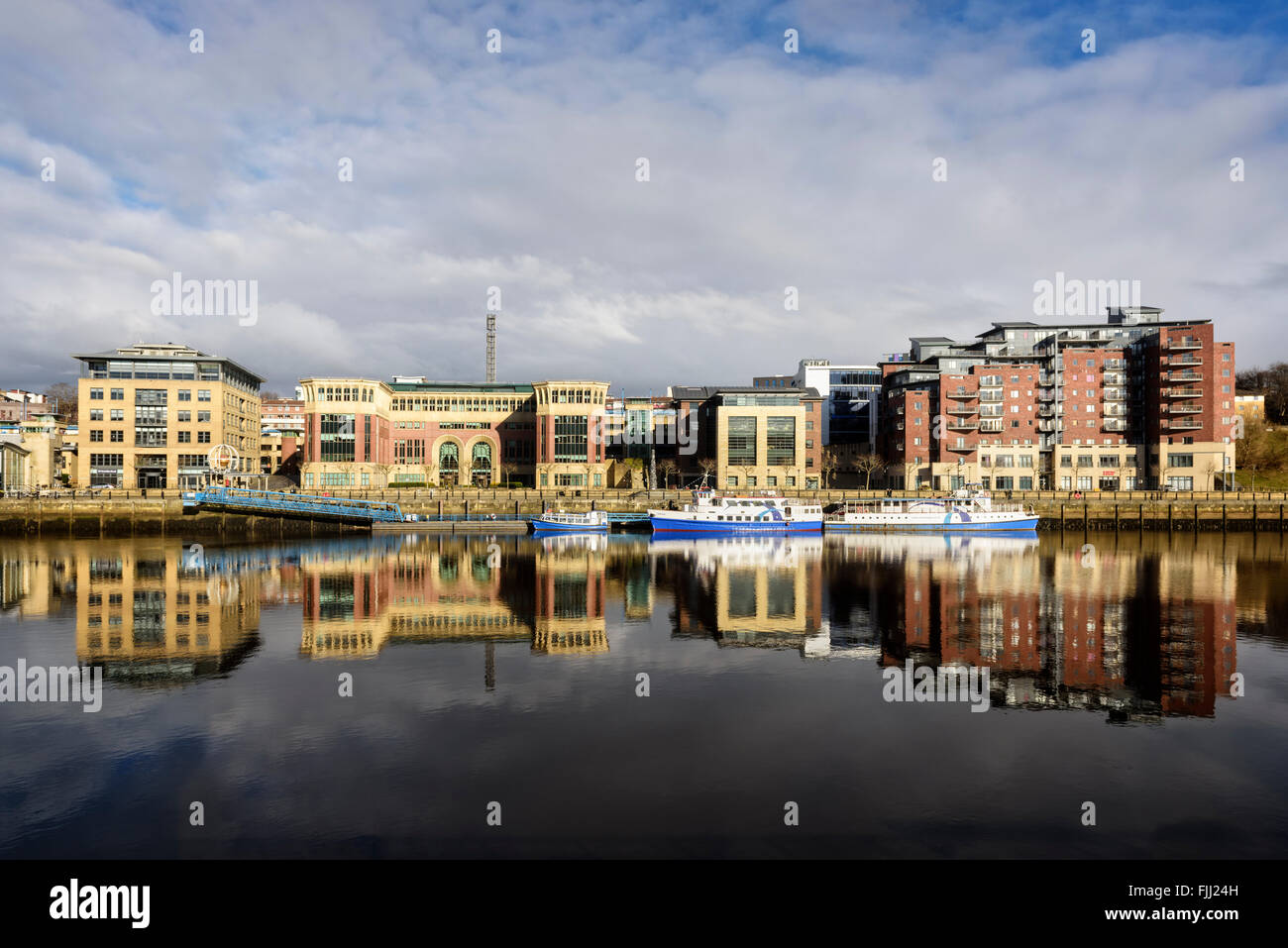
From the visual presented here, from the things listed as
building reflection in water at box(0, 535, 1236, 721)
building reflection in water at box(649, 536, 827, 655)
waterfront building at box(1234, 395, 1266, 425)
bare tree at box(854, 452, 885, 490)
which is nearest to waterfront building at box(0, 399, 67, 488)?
building reflection in water at box(0, 535, 1236, 721)

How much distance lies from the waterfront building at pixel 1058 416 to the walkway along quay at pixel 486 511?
1443cm

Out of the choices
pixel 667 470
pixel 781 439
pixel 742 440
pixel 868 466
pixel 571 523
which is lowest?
pixel 571 523

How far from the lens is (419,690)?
22.9 meters

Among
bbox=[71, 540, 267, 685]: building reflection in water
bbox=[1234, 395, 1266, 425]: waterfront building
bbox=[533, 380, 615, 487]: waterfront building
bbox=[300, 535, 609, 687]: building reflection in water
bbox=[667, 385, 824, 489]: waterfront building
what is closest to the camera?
bbox=[71, 540, 267, 685]: building reflection in water

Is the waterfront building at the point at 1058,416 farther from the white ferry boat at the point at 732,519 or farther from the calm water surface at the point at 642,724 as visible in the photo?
the calm water surface at the point at 642,724

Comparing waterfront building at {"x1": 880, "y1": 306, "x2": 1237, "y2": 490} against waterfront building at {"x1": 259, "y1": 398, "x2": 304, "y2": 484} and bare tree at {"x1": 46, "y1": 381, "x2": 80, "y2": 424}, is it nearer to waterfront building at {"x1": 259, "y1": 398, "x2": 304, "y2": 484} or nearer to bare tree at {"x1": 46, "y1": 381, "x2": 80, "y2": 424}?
waterfront building at {"x1": 259, "y1": 398, "x2": 304, "y2": 484}

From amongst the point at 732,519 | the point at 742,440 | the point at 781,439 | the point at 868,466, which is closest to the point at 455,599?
the point at 732,519

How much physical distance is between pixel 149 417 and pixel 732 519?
8847 centimetres

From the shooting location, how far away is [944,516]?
283ft

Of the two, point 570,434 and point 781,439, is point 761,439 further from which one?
point 570,434

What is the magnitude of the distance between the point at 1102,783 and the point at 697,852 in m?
9.79

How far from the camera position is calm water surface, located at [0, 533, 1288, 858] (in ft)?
45.6

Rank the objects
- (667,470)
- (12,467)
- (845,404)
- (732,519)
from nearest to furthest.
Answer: (732,519)
(12,467)
(667,470)
(845,404)

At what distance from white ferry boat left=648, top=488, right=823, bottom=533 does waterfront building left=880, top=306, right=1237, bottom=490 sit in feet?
146
